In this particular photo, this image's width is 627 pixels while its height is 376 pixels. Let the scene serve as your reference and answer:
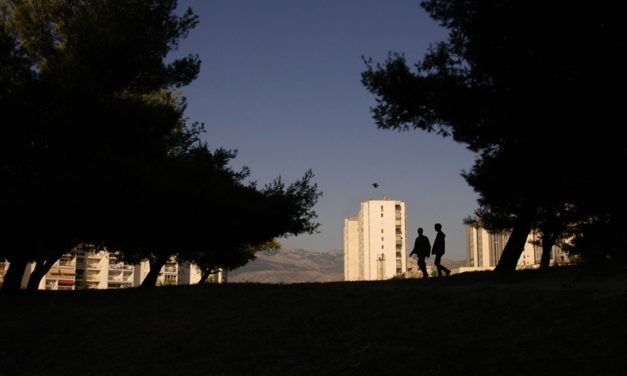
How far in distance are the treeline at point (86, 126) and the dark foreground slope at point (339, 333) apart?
441cm

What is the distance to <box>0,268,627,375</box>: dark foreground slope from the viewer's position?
805cm

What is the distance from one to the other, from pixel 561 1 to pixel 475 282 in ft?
24.5

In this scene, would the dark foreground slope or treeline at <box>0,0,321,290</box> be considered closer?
the dark foreground slope

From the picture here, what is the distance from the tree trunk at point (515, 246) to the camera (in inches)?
758

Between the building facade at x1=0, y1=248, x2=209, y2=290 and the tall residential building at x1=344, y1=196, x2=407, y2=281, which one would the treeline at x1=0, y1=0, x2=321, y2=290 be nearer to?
the building facade at x1=0, y1=248, x2=209, y2=290

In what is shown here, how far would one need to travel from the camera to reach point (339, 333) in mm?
9922

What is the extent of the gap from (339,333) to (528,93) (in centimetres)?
995

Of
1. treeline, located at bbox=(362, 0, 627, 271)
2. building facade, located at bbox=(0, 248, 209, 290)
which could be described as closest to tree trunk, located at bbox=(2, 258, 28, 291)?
treeline, located at bbox=(362, 0, 627, 271)

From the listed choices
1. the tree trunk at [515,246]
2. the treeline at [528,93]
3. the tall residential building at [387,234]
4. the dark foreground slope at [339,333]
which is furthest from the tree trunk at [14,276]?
the tall residential building at [387,234]

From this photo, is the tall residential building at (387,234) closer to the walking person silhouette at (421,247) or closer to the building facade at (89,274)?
the building facade at (89,274)

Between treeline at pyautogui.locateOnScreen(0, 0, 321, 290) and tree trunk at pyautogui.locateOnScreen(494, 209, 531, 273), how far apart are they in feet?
35.2

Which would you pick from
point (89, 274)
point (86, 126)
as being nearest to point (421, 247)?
point (86, 126)

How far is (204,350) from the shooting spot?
32.6 ft

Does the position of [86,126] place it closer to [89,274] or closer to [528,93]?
[528,93]
